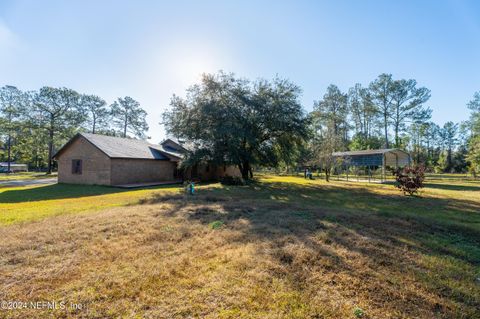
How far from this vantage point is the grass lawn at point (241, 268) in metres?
2.82

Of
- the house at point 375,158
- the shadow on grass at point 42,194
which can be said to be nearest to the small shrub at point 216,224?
the shadow on grass at point 42,194

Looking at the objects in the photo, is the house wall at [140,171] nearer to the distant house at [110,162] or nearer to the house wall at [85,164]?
the distant house at [110,162]

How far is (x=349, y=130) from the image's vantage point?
4744 centimetres

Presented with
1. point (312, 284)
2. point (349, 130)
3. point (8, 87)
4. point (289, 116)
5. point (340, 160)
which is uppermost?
point (8, 87)

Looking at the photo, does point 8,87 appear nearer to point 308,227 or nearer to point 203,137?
point 203,137

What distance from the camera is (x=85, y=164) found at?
61.5 ft

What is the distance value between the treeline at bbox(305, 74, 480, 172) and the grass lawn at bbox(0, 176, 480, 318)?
22707 mm

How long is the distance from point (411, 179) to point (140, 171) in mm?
18819

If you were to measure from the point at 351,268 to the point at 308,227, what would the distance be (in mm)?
2320

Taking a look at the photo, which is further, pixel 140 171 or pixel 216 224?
pixel 140 171

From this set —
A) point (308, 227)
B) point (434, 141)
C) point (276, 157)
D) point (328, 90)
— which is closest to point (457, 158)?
point (434, 141)

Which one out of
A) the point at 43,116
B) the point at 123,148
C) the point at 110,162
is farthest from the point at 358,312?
the point at 43,116

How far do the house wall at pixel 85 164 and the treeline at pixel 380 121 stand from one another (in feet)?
69.9

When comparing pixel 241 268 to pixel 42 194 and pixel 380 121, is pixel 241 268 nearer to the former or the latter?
pixel 42 194
